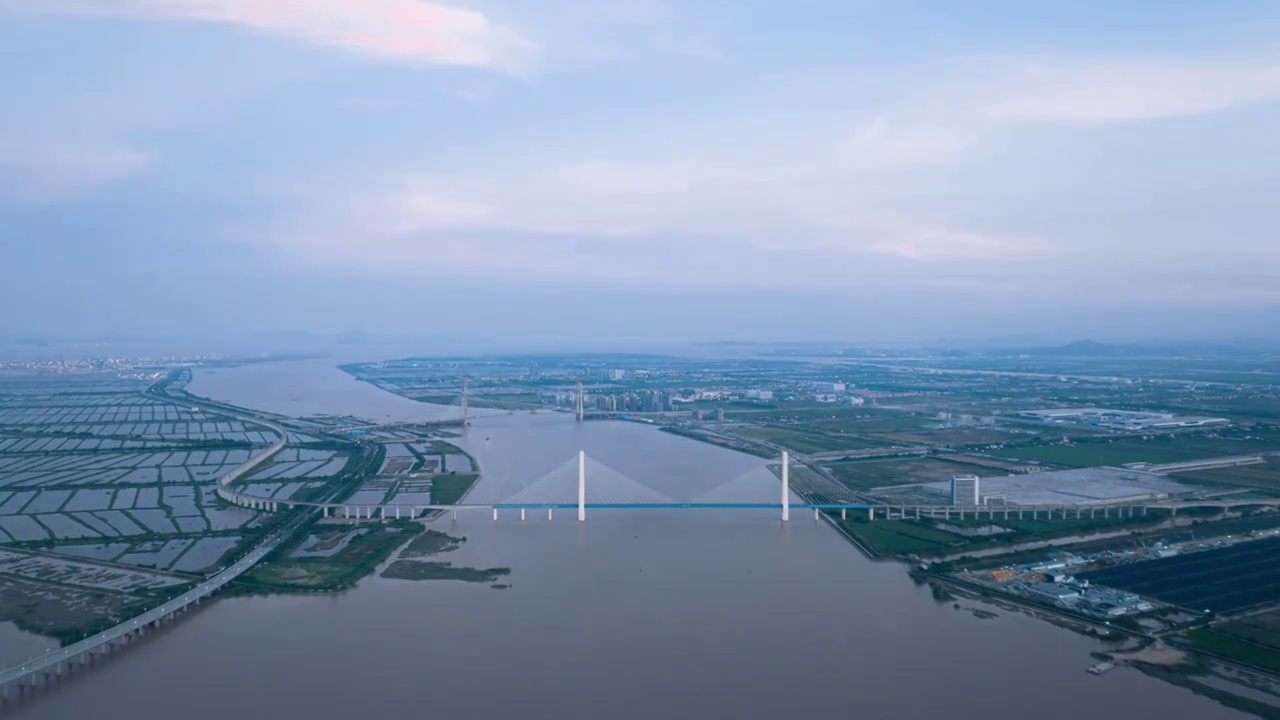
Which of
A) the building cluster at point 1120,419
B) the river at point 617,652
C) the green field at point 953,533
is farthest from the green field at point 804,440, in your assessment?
the river at point 617,652

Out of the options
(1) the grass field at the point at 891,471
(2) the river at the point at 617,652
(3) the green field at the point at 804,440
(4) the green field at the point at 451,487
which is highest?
(3) the green field at the point at 804,440

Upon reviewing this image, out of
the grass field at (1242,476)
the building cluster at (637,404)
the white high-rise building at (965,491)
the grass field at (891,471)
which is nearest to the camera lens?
the white high-rise building at (965,491)

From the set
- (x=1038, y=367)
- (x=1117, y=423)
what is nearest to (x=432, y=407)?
(x=1117, y=423)

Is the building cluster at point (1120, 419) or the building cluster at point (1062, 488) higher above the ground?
the building cluster at point (1120, 419)

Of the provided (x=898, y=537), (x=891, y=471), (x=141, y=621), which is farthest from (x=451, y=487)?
(x=891, y=471)

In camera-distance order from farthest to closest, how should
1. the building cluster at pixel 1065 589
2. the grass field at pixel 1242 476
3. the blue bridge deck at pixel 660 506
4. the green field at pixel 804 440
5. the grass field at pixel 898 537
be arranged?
the green field at pixel 804 440 < the grass field at pixel 1242 476 < the blue bridge deck at pixel 660 506 < the grass field at pixel 898 537 < the building cluster at pixel 1065 589

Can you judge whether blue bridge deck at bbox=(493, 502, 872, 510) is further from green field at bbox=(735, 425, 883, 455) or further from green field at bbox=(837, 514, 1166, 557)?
green field at bbox=(735, 425, 883, 455)

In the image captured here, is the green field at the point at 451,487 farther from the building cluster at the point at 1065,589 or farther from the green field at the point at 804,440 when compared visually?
the building cluster at the point at 1065,589

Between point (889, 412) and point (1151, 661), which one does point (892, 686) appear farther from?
point (889, 412)
